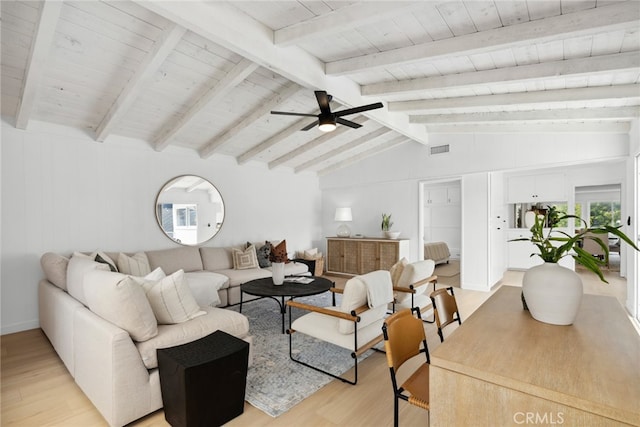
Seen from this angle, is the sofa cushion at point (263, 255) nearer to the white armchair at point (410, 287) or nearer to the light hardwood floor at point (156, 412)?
the white armchair at point (410, 287)

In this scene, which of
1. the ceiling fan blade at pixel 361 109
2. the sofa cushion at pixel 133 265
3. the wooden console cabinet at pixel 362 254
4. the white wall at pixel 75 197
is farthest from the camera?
the wooden console cabinet at pixel 362 254

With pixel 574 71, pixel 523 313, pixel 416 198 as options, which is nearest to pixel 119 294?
pixel 523 313

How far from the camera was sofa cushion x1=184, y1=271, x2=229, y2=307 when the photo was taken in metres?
4.09

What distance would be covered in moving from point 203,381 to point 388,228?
5.33m

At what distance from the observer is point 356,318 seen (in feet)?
7.64

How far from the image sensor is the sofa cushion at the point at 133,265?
4.07 metres

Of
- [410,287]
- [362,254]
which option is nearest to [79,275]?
[410,287]

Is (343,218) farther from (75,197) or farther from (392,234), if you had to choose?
(75,197)

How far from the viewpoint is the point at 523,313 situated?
5.61 ft

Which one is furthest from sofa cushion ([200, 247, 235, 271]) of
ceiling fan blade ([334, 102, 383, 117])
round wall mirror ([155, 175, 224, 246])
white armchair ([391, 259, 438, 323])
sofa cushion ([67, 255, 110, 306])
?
ceiling fan blade ([334, 102, 383, 117])

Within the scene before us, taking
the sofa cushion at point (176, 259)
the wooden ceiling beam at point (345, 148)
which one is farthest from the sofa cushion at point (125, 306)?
the wooden ceiling beam at point (345, 148)

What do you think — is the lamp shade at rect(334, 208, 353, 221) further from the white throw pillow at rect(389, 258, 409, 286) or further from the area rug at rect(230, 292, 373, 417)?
the area rug at rect(230, 292, 373, 417)

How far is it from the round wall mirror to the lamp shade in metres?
2.60

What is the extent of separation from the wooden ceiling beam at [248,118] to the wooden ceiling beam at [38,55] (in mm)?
2197
